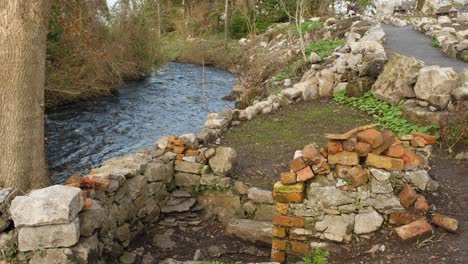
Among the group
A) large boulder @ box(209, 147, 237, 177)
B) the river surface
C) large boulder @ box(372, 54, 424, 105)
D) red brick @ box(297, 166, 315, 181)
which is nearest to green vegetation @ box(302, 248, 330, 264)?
red brick @ box(297, 166, 315, 181)

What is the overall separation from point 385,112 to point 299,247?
466 centimetres

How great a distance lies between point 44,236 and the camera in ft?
14.1

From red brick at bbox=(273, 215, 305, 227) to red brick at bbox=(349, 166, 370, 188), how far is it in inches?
29.6

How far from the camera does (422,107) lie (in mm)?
8031

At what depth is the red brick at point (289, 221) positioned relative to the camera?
16.8ft

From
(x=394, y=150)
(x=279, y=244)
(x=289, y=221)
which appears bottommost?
(x=279, y=244)

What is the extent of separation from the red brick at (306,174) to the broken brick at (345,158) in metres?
0.25

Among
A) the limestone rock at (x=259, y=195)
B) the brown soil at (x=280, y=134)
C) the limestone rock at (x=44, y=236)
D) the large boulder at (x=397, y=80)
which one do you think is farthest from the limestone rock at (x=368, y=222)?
the large boulder at (x=397, y=80)

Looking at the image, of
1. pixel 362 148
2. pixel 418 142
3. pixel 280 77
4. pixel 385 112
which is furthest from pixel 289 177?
pixel 280 77

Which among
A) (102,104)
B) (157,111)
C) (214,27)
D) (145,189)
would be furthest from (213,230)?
(214,27)

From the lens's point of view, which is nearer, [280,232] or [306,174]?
[306,174]

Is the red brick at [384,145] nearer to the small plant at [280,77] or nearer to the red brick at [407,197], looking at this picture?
the red brick at [407,197]

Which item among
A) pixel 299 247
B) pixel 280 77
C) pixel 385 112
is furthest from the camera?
pixel 280 77

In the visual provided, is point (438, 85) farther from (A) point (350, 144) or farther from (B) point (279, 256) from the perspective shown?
(B) point (279, 256)
